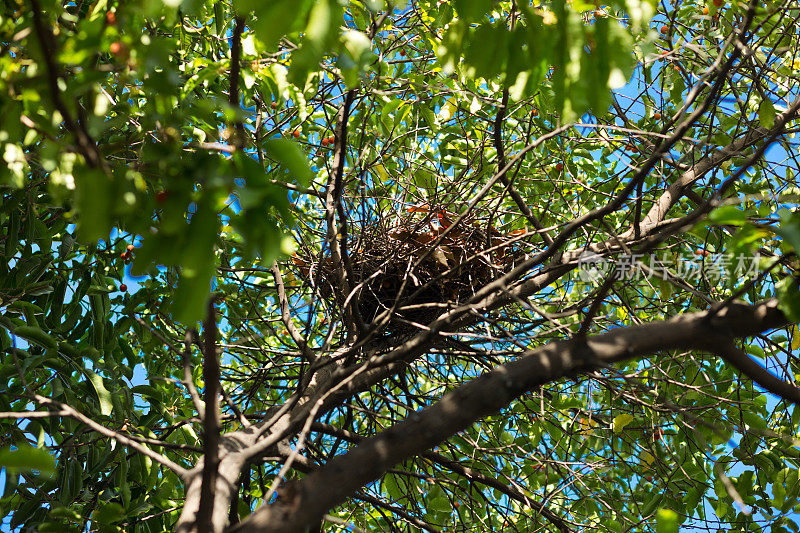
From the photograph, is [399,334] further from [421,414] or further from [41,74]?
[41,74]

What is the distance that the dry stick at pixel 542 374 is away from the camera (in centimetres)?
123

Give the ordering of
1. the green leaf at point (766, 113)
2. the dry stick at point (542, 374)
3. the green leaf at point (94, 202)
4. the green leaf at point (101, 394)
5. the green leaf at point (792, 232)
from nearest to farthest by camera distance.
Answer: the green leaf at point (94, 202) < the green leaf at point (792, 232) < the dry stick at point (542, 374) < the green leaf at point (766, 113) < the green leaf at point (101, 394)

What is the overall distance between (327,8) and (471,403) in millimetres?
782

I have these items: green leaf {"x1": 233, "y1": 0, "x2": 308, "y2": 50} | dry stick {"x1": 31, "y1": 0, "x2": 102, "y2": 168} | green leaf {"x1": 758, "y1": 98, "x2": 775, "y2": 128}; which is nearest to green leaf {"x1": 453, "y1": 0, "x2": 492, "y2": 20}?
green leaf {"x1": 233, "y1": 0, "x2": 308, "y2": 50}

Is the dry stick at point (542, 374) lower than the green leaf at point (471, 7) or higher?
lower

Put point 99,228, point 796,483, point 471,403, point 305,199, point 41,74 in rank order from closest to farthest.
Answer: point 99,228
point 41,74
point 471,403
point 796,483
point 305,199

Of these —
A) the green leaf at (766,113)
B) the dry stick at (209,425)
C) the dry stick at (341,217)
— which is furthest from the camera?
the green leaf at (766,113)

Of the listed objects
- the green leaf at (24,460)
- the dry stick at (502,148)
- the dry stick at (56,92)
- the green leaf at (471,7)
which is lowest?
Answer: the green leaf at (24,460)

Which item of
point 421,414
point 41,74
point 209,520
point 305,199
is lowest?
point 209,520

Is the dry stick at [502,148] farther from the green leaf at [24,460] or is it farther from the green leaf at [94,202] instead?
the green leaf at [24,460]

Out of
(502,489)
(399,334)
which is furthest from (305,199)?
(502,489)

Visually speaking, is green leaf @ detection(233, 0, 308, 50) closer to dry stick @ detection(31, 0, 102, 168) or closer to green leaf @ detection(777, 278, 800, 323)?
dry stick @ detection(31, 0, 102, 168)

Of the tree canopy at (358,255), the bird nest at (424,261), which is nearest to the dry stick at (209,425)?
the tree canopy at (358,255)

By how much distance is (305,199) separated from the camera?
12.7 feet
